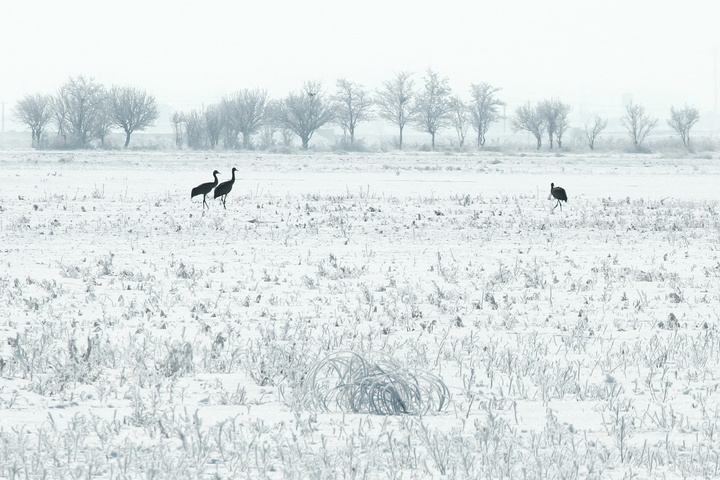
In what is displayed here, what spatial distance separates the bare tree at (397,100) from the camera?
116500 millimetres

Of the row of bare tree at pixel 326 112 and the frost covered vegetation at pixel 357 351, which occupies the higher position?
the row of bare tree at pixel 326 112

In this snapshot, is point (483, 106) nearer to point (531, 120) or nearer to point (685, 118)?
point (531, 120)

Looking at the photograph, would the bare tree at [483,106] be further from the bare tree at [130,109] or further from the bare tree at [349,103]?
the bare tree at [130,109]

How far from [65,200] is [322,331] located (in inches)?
712

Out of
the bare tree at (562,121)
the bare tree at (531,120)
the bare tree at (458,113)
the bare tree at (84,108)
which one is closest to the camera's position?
the bare tree at (84,108)

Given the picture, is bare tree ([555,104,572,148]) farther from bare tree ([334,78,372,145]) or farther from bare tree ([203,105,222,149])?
bare tree ([203,105,222,149])

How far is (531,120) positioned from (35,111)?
212ft

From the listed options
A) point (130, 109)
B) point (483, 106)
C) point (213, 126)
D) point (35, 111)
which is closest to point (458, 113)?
point (483, 106)

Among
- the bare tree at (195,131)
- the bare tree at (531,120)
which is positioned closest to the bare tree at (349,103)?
the bare tree at (195,131)

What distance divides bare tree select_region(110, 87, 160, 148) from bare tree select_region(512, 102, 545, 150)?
158 feet

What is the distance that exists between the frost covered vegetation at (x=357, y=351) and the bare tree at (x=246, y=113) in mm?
93606

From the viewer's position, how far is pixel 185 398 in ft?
21.0

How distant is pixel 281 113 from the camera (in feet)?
371

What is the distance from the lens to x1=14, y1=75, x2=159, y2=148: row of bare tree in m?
107
